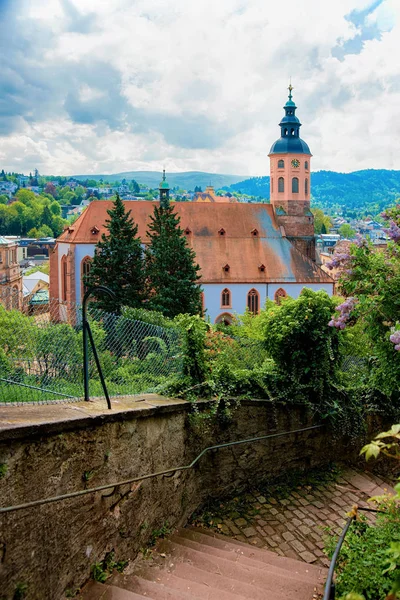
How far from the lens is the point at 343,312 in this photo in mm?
8633

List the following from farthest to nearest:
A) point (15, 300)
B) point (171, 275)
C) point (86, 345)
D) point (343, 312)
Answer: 1. point (171, 275)
2. point (343, 312)
3. point (15, 300)
4. point (86, 345)

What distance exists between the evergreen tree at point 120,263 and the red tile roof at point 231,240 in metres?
10.1

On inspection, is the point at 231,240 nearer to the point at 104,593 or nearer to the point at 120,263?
the point at 120,263

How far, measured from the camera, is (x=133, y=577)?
536cm

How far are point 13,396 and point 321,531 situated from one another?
3.99 m

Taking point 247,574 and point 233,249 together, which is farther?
point 233,249

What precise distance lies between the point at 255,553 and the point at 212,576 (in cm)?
95

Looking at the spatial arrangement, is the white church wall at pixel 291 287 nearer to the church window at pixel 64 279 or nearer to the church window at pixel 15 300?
the church window at pixel 64 279

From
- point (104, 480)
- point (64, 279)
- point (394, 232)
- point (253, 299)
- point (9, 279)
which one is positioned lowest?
point (104, 480)

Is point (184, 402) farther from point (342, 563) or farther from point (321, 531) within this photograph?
point (342, 563)

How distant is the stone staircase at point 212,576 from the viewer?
503 cm

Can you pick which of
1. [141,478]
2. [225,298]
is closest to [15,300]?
[141,478]

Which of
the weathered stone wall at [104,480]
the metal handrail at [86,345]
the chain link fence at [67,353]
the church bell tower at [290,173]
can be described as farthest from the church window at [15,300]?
the church bell tower at [290,173]

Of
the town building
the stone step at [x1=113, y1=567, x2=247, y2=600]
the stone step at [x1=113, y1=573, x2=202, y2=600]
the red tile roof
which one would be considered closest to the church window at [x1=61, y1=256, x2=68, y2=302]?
the red tile roof
